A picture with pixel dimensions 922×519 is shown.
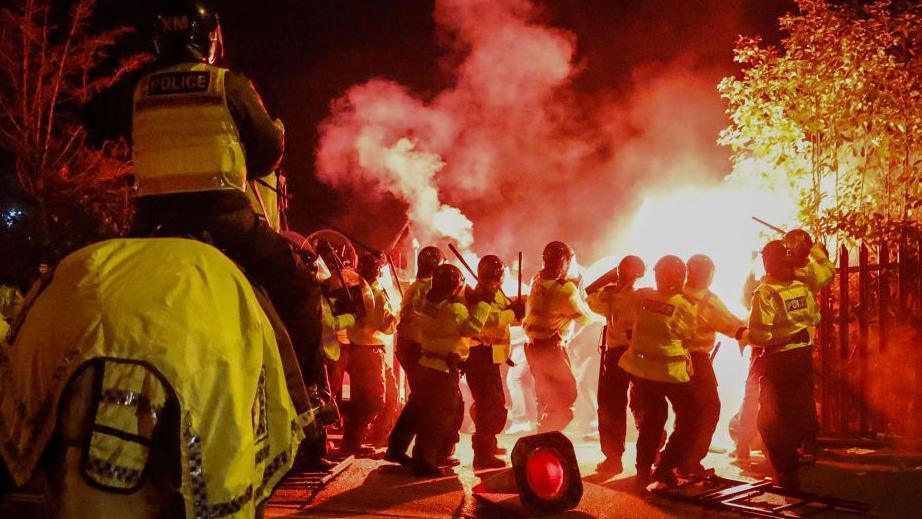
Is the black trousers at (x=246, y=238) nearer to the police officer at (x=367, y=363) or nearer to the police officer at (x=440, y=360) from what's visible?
Result: the police officer at (x=440, y=360)

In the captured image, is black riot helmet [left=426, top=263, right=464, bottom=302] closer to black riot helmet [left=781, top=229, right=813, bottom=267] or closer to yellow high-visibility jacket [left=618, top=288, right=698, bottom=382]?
yellow high-visibility jacket [left=618, top=288, right=698, bottom=382]

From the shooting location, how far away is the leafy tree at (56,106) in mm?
19062

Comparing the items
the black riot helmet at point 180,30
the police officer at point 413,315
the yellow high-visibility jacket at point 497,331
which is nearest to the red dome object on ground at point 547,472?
the yellow high-visibility jacket at point 497,331

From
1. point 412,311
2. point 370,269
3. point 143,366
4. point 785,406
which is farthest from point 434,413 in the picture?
point 143,366

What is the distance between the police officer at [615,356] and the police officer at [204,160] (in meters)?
5.47

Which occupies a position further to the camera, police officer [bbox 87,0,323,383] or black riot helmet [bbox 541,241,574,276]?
black riot helmet [bbox 541,241,574,276]

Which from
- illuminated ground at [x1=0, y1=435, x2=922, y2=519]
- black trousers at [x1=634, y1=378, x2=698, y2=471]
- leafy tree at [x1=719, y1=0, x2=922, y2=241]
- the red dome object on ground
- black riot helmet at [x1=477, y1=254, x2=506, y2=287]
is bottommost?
illuminated ground at [x1=0, y1=435, x2=922, y2=519]

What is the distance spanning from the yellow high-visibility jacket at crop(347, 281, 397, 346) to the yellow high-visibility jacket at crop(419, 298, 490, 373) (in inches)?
45.1

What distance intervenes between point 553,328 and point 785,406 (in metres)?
2.87

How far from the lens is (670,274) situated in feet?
23.4

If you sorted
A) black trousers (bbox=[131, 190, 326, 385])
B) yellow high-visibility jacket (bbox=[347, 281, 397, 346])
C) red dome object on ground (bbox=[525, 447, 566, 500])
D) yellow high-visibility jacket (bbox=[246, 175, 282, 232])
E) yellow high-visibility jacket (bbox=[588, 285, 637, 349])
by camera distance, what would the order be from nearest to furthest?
black trousers (bbox=[131, 190, 326, 385]), yellow high-visibility jacket (bbox=[246, 175, 282, 232]), red dome object on ground (bbox=[525, 447, 566, 500]), yellow high-visibility jacket (bbox=[588, 285, 637, 349]), yellow high-visibility jacket (bbox=[347, 281, 397, 346])

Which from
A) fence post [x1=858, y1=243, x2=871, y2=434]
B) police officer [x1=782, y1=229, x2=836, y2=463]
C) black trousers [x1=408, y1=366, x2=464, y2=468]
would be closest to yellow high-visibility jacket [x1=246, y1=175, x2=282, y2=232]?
black trousers [x1=408, y1=366, x2=464, y2=468]

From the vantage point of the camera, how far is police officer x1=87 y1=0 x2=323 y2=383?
2.89 m

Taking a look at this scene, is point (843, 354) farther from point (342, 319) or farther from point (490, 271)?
point (342, 319)
